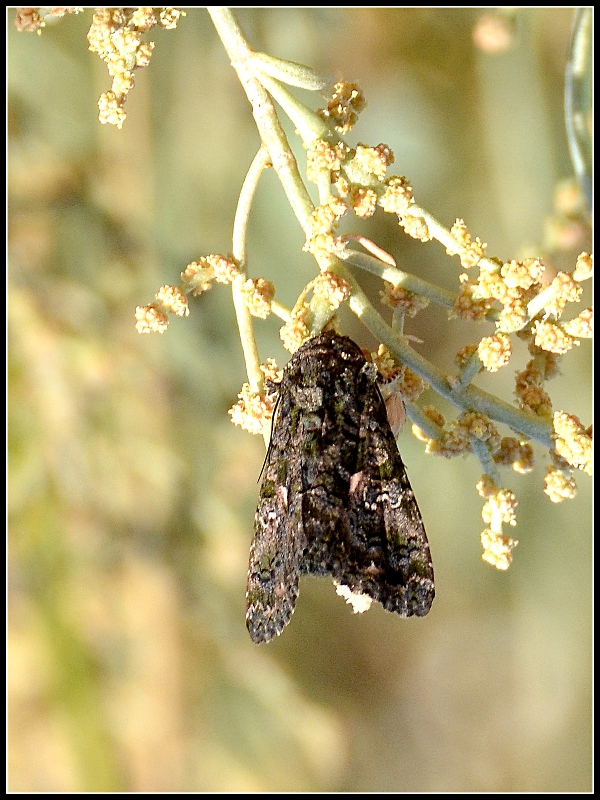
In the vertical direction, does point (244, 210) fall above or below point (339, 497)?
above

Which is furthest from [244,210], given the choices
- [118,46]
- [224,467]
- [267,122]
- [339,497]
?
[224,467]

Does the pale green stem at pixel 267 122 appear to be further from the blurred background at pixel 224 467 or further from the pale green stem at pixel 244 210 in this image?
the blurred background at pixel 224 467

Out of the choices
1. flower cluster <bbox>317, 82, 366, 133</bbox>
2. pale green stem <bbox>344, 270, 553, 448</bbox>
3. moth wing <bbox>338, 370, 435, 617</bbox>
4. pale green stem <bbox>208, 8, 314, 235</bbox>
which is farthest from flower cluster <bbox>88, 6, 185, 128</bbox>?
moth wing <bbox>338, 370, 435, 617</bbox>

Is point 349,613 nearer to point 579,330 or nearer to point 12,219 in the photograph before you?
point 579,330

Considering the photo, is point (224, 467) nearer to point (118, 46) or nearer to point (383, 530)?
point (383, 530)

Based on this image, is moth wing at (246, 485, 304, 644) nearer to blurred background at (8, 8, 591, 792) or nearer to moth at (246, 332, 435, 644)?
moth at (246, 332, 435, 644)

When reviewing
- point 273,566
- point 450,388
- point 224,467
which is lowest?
point 273,566
